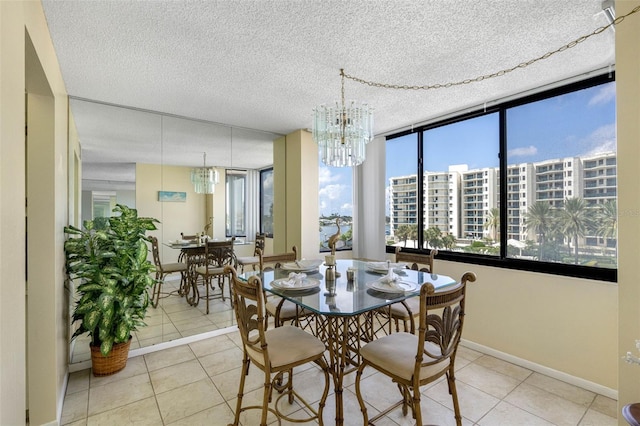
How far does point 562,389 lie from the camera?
229 cm

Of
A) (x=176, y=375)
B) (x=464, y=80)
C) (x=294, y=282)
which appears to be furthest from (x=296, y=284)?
(x=464, y=80)

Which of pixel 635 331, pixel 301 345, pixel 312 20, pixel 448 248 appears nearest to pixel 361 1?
pixel 312 20

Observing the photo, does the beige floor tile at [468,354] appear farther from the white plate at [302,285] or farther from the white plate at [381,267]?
the white plate at [302,285]

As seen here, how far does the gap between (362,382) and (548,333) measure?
1702 mm

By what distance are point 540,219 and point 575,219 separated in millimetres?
252

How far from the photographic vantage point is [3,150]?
3.14ft

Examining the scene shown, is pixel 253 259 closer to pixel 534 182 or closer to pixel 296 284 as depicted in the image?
pixel 296 284

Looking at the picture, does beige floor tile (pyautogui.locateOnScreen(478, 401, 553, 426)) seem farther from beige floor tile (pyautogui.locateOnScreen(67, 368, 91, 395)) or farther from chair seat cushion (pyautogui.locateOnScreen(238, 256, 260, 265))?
beige floor tile (pyautogui.locateOnScreen(67, 368, 91, 395))

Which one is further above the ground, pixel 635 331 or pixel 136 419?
pixel 635 331

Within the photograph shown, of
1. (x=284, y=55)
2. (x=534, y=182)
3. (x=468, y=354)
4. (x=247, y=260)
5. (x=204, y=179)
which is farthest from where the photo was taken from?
(x=247, y=260)

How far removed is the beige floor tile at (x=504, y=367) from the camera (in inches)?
98.0

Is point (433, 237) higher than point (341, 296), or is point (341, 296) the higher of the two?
point (433, 237)

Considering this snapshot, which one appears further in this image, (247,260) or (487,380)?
(247,260)

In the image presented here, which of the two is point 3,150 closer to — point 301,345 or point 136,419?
point 301,345
